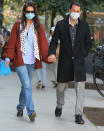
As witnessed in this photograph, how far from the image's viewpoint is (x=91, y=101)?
8812 millimetres

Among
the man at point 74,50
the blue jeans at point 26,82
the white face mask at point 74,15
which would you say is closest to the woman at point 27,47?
the blue jeans at point 26,82

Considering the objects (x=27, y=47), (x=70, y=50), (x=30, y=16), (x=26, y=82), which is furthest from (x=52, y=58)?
(x=30, y=16)

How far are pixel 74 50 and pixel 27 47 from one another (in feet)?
2.35

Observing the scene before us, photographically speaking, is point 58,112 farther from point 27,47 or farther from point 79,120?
point 27,47

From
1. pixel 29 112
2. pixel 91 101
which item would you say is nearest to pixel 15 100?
pixel 91 101

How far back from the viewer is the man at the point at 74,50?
21.3 feet

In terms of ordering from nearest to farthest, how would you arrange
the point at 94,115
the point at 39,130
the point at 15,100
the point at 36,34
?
the point at 39,130, the point at 36,34, the point at 94,115, the point at 15,100

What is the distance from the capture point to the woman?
6326 mm

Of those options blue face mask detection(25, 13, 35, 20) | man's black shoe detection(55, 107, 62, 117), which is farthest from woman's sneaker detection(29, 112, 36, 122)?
blue face mask detection(25, 13, 35, 20)

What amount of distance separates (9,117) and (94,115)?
5.07 feet

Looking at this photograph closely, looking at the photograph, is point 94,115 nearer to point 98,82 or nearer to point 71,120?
point 71,120

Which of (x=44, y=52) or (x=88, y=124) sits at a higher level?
(x=44, y=52)

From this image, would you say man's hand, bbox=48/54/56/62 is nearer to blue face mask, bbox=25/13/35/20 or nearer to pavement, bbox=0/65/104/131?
blue face mask, bbox=25/13/35/20

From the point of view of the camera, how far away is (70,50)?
6.48m
